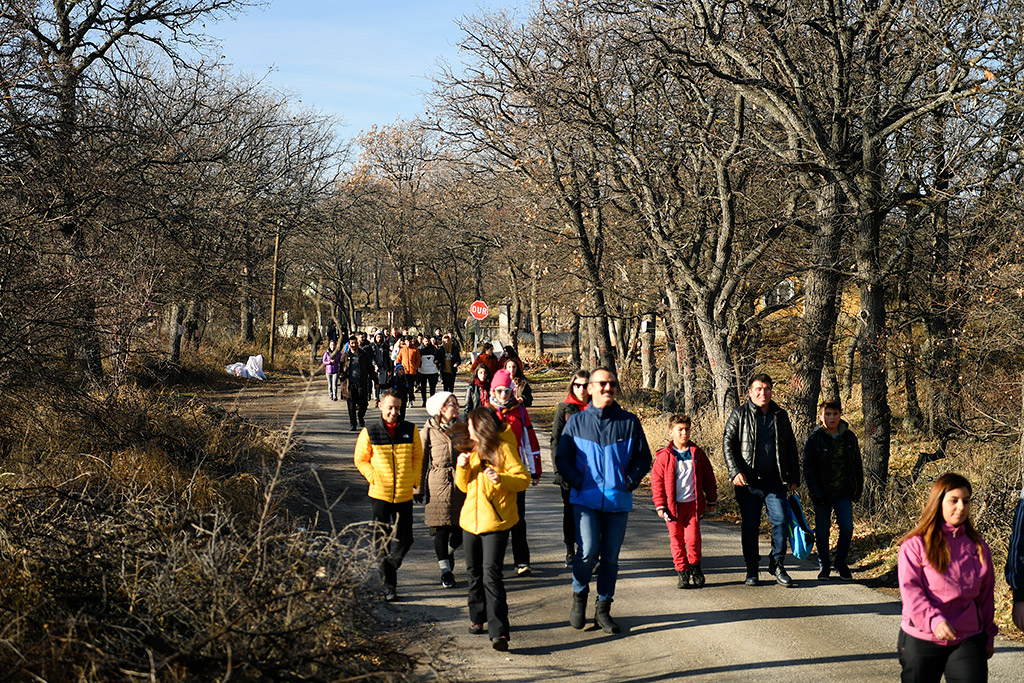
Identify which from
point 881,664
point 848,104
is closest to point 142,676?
point 881,664

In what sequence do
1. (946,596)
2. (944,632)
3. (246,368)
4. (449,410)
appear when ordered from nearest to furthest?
(944,632), (946,596), (449,410), (246,368)

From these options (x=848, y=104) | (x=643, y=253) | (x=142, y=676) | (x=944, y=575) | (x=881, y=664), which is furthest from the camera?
(x=643, y=253)

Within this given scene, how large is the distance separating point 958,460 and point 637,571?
6.98 m

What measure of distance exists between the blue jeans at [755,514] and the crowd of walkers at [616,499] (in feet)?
0.04

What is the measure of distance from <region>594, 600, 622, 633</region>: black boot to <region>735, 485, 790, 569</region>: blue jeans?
1.95 m

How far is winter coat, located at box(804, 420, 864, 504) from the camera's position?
29.1 feet

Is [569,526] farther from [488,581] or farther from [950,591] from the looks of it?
[950,591]

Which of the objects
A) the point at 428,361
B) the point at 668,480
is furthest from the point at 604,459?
the point at 428,361

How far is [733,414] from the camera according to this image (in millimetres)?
8742

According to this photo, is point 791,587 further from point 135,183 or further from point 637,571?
point 135,183

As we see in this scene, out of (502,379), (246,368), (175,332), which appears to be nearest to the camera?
(502,379)

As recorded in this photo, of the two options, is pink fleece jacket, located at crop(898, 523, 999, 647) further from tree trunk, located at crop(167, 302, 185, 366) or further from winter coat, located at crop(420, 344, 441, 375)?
tree trunk, located at crop(167, 302, 185, 366)

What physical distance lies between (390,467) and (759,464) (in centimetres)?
329

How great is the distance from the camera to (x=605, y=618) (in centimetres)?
726
